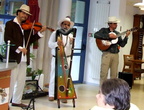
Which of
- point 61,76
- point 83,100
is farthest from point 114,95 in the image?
point 83,100

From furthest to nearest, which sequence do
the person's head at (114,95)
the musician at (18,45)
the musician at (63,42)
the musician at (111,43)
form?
the musician at (111,43), the musician at (63,42), the musician at (18,45), the person's head at (114,95)

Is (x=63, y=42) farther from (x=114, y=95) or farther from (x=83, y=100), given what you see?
(x=114, y=95)

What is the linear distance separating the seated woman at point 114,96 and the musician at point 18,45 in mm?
2671

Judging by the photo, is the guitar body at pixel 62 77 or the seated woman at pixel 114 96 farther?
the guitar body at pixel 62 77

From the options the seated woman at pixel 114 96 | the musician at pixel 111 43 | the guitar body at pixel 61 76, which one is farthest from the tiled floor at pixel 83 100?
the seated woman at pixel 114 96

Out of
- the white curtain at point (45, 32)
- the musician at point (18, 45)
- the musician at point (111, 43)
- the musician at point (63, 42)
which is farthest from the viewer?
the white curtain at point (45, 32)

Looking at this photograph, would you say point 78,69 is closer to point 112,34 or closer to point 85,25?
point 85,25

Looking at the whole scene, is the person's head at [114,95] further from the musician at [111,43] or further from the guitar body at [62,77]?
the musician at [111,43]

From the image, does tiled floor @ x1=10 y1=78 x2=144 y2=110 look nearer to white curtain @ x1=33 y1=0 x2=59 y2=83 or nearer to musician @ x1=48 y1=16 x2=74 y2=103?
musician @ x1=48 y1=16 x2=74 y2=103

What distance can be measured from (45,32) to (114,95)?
472 cm

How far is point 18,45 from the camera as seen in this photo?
4.39m

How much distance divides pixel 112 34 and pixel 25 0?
189 centimetres

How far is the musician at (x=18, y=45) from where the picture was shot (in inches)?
171

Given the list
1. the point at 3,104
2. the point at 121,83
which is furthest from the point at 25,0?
the point at 121,83
